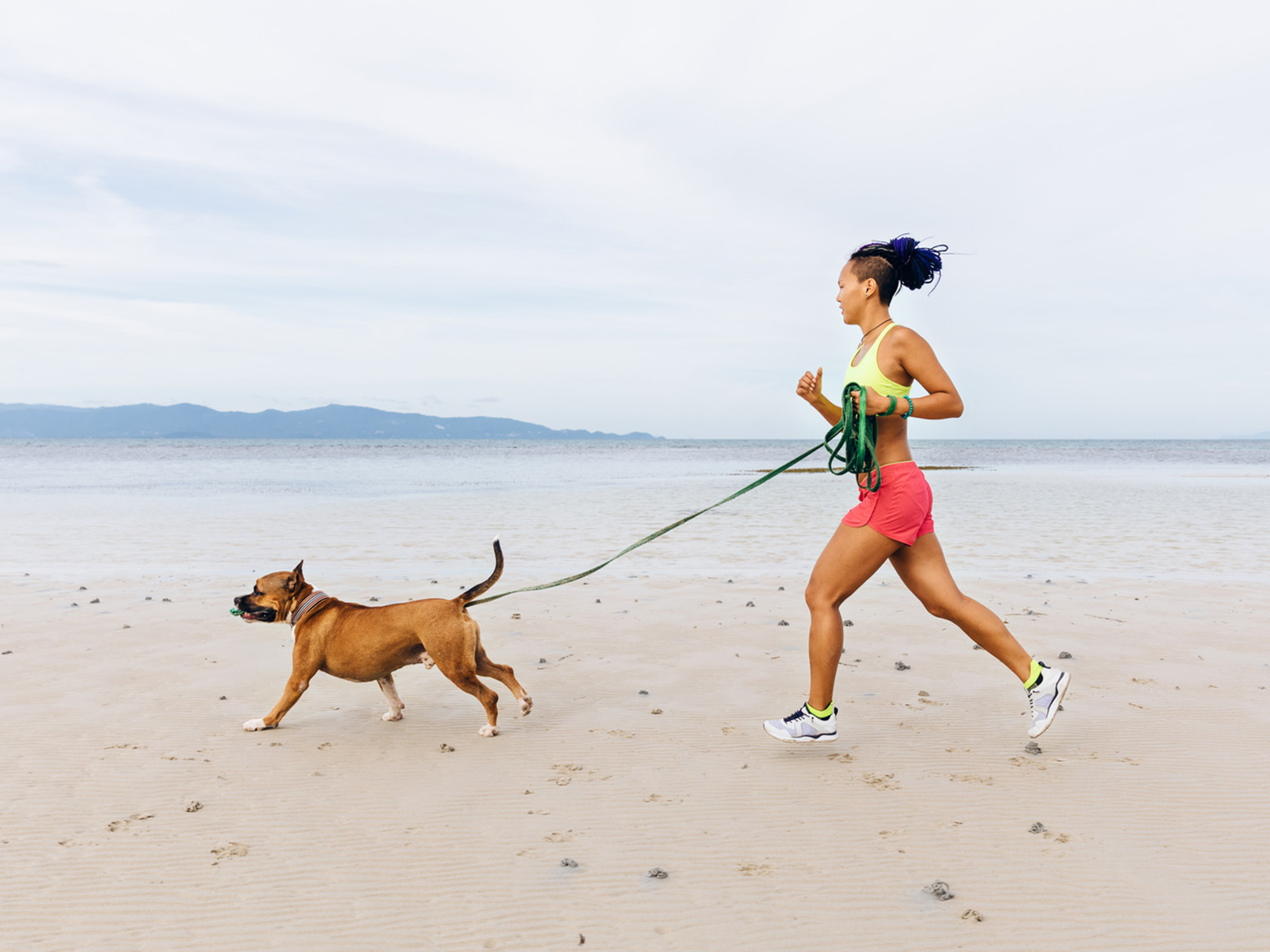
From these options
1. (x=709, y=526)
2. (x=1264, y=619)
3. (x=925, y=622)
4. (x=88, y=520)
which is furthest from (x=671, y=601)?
(x=88, y=520)

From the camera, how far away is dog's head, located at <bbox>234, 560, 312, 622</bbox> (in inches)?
188

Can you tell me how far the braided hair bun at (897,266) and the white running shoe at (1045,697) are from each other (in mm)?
2106

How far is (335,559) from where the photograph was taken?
1113 cm

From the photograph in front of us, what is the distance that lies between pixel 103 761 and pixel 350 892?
2044mm

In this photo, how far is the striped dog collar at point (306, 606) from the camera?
480 centimetres

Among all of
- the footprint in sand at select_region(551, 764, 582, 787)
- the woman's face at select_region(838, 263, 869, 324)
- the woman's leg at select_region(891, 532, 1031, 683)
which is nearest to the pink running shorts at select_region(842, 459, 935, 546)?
the woman's leg at select_region(891, 532, 1031, 683)

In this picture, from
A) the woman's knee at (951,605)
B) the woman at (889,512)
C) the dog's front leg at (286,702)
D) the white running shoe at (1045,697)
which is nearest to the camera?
the woman at (889,512)

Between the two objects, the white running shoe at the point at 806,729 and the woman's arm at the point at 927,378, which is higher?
the woman's arm at the point at 927,378

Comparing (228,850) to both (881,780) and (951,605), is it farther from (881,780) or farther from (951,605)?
(951,605)

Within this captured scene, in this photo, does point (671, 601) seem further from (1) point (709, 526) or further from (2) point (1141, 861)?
(1) point (709, 526)

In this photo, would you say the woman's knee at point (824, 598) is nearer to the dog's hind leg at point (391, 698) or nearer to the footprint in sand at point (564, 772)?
the footprint in sand at point (564, 772)

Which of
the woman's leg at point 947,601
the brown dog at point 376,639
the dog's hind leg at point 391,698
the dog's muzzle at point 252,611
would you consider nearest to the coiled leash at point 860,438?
the woman's leg at point 947,601

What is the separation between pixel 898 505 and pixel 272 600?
3.55 meters

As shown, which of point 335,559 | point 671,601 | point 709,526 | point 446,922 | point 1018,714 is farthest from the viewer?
point 709,526
